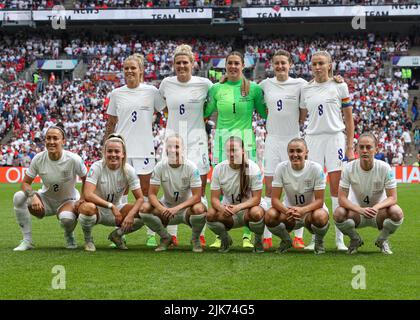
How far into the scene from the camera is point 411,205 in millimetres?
16359

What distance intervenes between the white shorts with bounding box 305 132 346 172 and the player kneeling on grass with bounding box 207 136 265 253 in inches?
34.2

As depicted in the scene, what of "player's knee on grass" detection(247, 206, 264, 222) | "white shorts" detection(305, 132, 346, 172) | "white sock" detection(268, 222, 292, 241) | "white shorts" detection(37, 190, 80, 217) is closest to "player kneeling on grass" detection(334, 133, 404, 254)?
"white sock" detection(268, 222, 292, 241)

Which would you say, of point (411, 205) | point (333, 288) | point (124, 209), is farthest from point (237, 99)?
point (411, 205)

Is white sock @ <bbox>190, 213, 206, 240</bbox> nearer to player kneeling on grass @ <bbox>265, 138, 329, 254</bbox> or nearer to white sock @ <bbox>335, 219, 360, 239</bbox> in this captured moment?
player kneeling on grass @ <bbox>265, 138, 329, 254</bbox>

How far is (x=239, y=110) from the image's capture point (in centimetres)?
879

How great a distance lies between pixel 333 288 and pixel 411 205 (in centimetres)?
1094

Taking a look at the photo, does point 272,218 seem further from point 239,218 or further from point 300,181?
point 300,181

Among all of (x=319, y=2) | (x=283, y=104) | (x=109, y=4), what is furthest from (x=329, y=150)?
(x=109, y=4)

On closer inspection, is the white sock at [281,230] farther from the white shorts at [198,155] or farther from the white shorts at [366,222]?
the white shorts at [198,155]

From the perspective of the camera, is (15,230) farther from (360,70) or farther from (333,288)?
(360,70)

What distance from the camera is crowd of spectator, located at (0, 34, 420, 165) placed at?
3075 centimetres

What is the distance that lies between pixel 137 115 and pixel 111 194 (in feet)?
4.00
